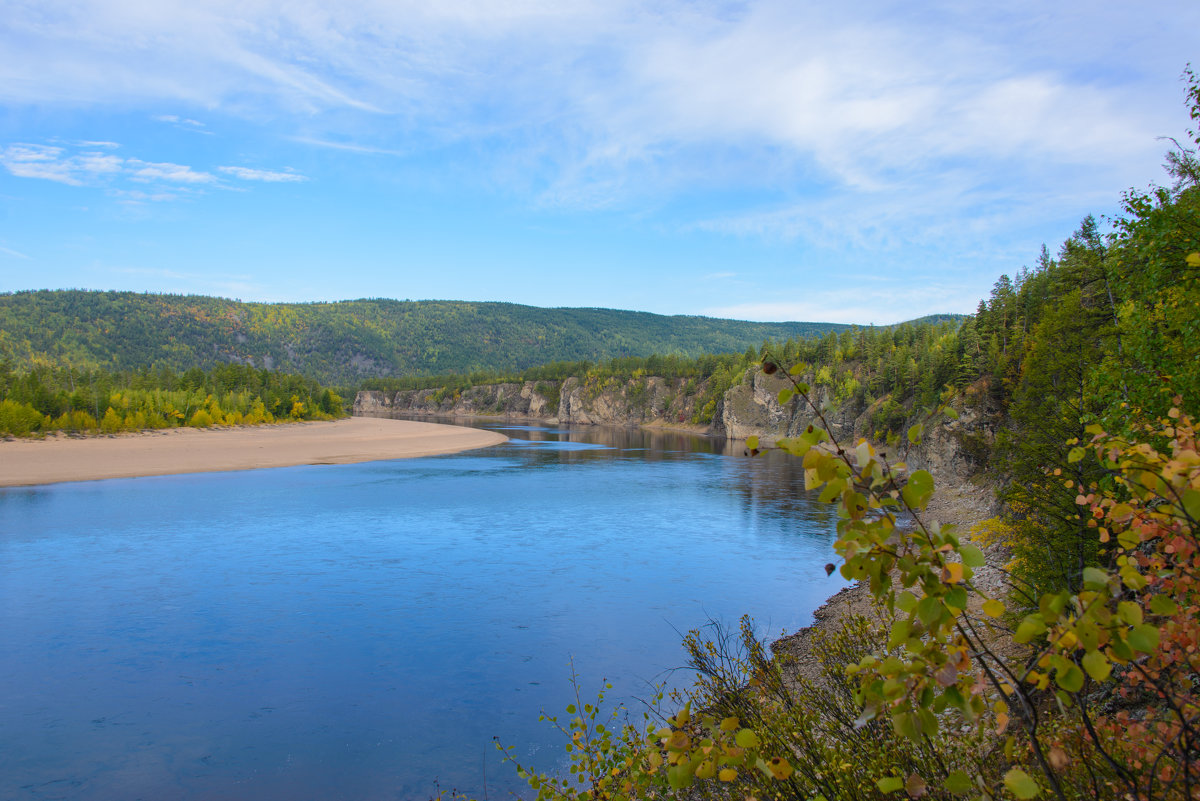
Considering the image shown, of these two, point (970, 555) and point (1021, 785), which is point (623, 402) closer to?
point (970, 555)

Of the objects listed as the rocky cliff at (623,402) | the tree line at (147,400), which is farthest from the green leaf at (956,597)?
the rocky cliff at (623,402)

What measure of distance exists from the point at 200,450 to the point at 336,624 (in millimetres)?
55551

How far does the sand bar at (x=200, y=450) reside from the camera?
49656mm

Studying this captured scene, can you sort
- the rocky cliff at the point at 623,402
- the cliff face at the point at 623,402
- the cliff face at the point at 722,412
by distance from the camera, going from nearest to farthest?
the cliff face at the point at 722,412, the rocky cliff at the point at 623,402, the cliff face at the point at 623,402

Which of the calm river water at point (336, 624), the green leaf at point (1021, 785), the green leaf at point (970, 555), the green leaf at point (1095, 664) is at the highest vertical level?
the green leaf at point (970, 555)

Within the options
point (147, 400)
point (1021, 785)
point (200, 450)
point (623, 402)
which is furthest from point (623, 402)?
point (1021, 785)

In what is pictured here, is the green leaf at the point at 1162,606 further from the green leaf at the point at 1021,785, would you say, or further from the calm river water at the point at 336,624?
the calm river water at the point at 336,624

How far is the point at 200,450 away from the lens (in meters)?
64.4

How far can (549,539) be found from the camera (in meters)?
→ 30.2

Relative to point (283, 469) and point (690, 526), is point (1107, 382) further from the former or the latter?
point (283, 469)

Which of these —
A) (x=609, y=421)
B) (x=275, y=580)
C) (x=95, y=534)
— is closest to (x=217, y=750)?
(x=275, y=580)

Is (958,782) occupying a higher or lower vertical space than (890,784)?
higher

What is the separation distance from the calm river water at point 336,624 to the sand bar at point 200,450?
1071 cm

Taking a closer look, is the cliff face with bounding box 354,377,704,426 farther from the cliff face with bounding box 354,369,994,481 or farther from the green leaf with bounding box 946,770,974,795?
the green leaf with bounding box 946,770,974,795
